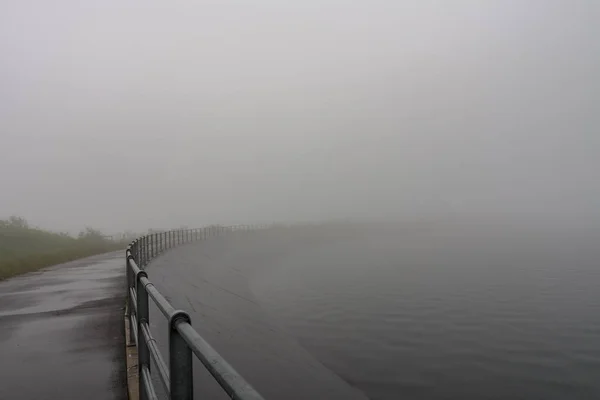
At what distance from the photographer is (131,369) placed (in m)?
6.64

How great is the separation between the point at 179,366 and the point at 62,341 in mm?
7239

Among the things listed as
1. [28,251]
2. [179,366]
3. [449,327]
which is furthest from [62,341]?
[28,251]

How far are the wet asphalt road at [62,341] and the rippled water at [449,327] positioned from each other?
6.25 meters

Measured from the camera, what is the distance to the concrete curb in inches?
229

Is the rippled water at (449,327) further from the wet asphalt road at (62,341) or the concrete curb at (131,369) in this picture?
the wet asphalt road at (62,341)

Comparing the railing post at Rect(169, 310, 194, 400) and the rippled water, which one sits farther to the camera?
the rippled water

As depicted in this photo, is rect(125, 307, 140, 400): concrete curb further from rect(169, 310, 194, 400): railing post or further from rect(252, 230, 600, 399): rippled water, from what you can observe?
rect(252, 230, 600, 399): rippled water

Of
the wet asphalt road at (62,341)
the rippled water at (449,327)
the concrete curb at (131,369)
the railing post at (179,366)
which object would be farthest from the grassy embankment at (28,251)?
the railing post at (179,366)

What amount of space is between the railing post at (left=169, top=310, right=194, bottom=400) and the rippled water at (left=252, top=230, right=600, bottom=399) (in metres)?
9.30

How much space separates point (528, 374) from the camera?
40.3ft

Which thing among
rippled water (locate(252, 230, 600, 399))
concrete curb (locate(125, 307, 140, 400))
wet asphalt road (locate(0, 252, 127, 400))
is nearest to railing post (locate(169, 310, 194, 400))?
concrete curb (locate(125, 307, 140, 400))

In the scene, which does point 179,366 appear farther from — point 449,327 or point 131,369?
point 449,327

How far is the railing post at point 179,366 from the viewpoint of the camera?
8.80 ft

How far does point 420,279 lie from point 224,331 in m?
20.1
